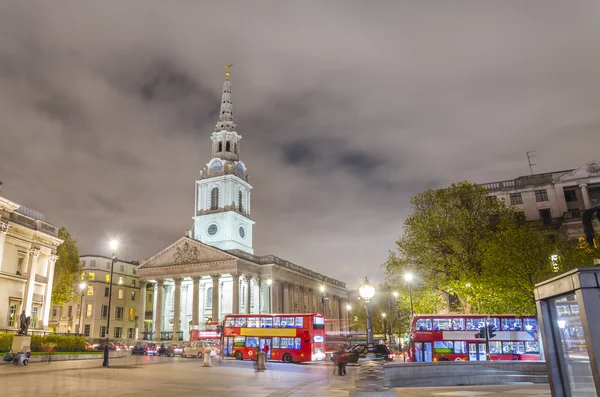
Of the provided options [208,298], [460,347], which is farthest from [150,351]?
[460,347]

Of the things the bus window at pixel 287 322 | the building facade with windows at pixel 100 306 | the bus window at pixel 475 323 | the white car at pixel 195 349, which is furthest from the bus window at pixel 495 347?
the building facade with windows at pixel 100 306

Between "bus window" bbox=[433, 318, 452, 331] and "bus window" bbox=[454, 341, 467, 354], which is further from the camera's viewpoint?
"bus window" bbox=[433, 318, 452, 331]

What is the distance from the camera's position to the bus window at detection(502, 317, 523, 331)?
2797 centimetres

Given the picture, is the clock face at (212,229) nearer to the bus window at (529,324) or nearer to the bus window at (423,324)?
the bus window at (423,324)

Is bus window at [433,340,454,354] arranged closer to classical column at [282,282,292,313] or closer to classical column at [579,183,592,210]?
classical column at [579,183,592,210]

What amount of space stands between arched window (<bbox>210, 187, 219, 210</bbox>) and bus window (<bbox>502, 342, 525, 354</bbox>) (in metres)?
60.0

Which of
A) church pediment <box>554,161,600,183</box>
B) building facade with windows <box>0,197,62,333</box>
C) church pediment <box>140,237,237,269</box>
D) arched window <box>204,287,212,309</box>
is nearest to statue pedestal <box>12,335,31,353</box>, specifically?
building facade with windows <box>0,197,62,333</box>

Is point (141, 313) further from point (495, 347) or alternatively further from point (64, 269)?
point (495, 347)

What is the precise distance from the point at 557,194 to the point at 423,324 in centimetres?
3240

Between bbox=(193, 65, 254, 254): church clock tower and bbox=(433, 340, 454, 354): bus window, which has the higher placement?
bbox=(193, 65, 254, 254): church clock tower

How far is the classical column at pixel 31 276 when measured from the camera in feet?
145

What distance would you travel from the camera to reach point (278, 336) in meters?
36.5

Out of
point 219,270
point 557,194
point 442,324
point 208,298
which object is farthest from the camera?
point 208,298

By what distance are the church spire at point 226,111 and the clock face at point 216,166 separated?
26.0 ft
